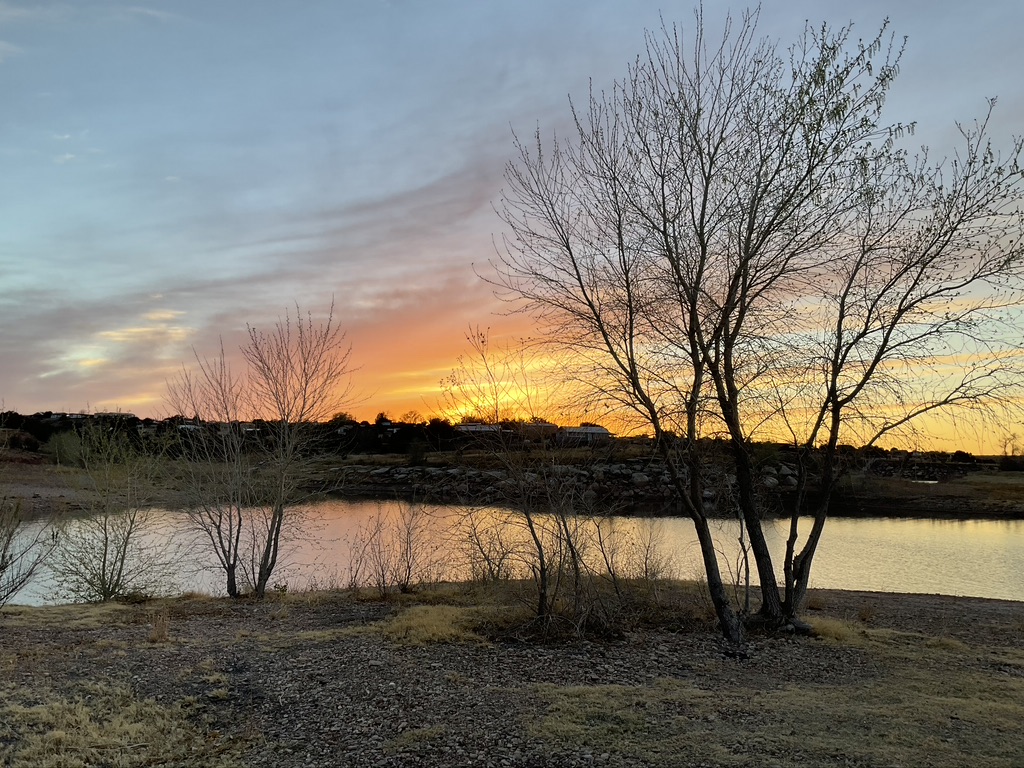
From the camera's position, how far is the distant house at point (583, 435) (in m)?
10.4

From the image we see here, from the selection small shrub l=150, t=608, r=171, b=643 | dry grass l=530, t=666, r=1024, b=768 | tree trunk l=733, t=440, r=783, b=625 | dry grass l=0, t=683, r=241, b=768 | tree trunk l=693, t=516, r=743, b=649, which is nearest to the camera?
dry grass l=530, t=666, r=1024, b=768

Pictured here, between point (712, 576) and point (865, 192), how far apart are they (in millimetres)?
5868

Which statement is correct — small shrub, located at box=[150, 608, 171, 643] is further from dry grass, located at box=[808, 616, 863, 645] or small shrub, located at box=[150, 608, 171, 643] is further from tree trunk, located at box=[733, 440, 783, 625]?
dry grass, located at box=[808, 616, 863, 645]

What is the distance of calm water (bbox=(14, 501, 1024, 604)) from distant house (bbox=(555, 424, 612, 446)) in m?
1.25

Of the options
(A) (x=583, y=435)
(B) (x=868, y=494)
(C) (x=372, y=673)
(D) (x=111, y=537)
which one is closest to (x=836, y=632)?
(A) (x=583, y=435)

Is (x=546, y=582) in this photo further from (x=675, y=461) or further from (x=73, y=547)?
(x=73, y=547)

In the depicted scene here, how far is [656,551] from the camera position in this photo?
18188mm

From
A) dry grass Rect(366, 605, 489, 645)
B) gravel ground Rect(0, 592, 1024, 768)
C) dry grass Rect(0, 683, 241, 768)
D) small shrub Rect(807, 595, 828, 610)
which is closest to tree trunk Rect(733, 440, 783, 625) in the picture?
gravel ground Rect(0, 592, 1024, 768)

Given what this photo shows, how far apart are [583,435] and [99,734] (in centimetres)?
679

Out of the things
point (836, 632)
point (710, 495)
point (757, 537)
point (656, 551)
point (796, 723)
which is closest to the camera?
point (796, 723)

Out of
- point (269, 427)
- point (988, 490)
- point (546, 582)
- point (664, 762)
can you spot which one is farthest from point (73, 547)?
point (988, 490)

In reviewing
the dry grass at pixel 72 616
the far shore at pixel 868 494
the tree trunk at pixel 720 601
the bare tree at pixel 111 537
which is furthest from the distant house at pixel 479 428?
the far shore at pixel 868 494

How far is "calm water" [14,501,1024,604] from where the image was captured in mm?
13500

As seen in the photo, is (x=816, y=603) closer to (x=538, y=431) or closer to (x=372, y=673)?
(x=538, y=431)
